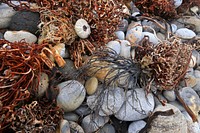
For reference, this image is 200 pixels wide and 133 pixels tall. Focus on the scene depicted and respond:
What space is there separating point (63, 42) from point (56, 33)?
Answer: 0.17 ft

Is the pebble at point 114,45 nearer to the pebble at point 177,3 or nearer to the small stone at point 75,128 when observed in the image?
the small stone at point 75,128

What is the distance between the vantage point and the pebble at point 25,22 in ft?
4.90

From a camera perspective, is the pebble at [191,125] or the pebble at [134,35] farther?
the pebble at [134,35]

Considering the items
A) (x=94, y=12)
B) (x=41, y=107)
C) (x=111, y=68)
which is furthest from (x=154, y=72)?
(x=41, y=107)

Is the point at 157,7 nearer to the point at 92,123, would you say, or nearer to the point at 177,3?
the point at 177,3

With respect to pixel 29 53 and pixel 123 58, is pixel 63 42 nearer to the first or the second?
pixel 29 53

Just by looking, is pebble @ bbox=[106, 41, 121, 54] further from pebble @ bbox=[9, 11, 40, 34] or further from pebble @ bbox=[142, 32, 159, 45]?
pebble @ bbox=[9, 11, 40, 34]

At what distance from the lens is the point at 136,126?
147cm

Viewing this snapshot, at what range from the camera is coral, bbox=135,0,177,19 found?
6.07 ft

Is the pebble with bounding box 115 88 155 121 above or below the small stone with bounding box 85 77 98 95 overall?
below

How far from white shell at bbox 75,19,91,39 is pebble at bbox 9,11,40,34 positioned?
0.69 ft

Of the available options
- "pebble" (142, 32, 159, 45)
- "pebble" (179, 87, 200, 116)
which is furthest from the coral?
"pebble" (179, 87, 200, 116)

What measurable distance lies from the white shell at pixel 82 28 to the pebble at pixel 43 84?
0.26 meters

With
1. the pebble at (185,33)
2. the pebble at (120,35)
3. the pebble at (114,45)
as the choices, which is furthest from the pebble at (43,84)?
the pebble at (185,33)
